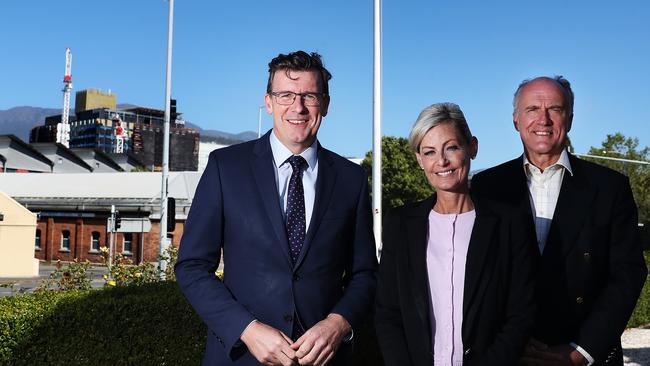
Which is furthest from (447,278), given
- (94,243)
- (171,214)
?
(94,243)

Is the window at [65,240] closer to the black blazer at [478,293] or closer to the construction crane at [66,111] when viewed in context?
the black blazer at [478,293]

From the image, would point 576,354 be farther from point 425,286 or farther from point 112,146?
point 112,146

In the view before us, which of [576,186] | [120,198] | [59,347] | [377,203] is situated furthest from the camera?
[120,198]

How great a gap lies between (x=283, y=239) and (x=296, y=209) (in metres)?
0.17

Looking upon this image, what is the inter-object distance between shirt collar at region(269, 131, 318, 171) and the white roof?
3686 cm

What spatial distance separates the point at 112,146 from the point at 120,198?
3893 inches

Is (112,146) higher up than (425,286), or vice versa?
(112,146)

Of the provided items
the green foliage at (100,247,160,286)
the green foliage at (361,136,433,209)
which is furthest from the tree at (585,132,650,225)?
the green foliage at (100,247,160,286)

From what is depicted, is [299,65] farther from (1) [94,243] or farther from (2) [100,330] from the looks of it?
(1) [94,243]

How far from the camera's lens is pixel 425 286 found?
2.86 metres

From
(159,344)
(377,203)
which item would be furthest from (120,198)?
(159,344)

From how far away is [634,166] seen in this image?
156ft

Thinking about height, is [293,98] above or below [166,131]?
below

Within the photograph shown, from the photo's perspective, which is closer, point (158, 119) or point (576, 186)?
point (576, 186)
